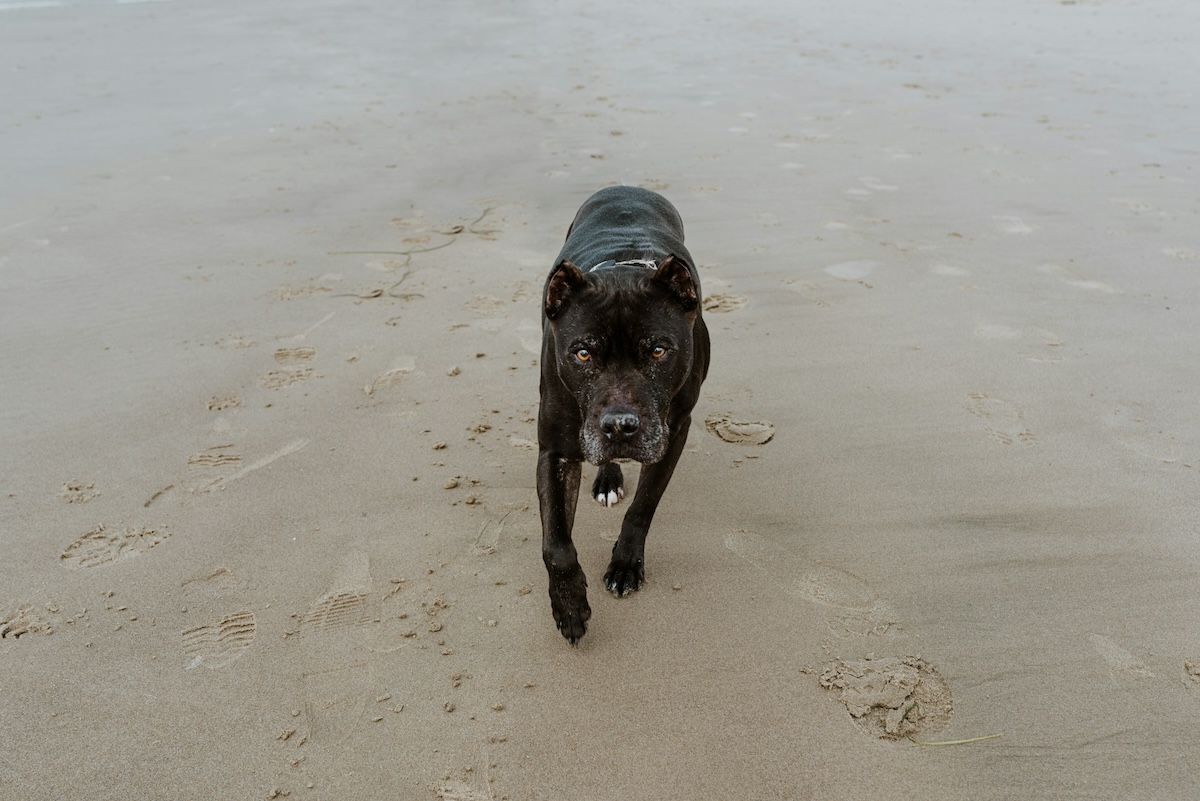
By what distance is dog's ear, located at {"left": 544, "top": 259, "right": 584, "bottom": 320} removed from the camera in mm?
3494

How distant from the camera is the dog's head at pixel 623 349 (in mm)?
3295

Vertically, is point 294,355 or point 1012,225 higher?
point 1012,225

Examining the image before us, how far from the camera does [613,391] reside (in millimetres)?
3367

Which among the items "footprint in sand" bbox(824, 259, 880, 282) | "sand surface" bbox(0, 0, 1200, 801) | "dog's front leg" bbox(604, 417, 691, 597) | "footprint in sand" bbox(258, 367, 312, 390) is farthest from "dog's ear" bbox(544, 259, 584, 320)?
"footprint in sand" bbox(824, 259, 880, 282)

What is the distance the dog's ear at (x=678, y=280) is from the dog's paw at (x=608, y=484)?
1018mm

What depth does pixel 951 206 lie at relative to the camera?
8.00 meters

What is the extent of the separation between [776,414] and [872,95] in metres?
8.74

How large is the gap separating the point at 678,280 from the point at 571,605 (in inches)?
54.2

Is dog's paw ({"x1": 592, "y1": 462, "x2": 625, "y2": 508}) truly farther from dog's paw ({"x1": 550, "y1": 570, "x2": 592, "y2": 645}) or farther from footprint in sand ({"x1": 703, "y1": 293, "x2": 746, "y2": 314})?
footprint in sand ({"x1": 703, "y1": 293, "x2": 746, "y2": 314})

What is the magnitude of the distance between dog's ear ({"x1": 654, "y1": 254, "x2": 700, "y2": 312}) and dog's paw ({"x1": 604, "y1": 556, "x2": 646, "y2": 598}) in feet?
3.66

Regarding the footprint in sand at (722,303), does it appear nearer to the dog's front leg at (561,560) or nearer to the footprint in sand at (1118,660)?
the dog's front leg at (561,560)

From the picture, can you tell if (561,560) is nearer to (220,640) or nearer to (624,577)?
(624,577)

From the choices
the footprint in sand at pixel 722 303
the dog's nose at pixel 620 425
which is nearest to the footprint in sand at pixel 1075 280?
the footprint in sand at pixel 722 303

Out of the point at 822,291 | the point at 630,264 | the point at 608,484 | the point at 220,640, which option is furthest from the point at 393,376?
the point at 822,291
